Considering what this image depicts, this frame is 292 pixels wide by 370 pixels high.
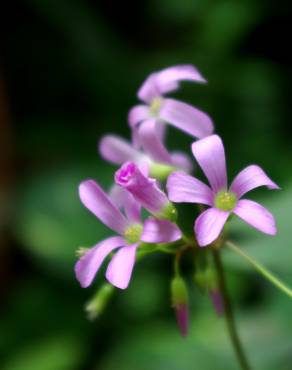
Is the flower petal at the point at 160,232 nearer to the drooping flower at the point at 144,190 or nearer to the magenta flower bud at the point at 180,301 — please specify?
the drooping flower at the point at 144,190

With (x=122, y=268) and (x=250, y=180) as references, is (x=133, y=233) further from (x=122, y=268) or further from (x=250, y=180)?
(x=250, y=180)

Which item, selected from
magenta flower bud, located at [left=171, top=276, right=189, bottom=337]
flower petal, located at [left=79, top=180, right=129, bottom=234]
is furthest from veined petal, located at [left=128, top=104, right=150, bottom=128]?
magenta flower bud, located at [left=171, top=276, right=189, bottom=337]

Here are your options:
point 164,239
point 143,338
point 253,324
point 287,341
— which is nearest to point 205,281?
point 164,239

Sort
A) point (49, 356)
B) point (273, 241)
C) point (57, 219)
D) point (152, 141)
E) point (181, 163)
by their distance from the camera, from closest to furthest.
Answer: point (152, 141), point (181, 163), point (273, 241), point (49, 356), point (57, 219)

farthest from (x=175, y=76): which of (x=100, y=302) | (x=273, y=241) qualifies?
(x=273, y=241)

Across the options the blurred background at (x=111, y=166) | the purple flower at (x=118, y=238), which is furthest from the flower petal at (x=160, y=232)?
the blurred background at (x=111, y=166)

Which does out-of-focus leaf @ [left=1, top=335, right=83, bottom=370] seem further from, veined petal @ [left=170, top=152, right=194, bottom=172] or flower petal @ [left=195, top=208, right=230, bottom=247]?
flower petal @ [left=195, top=208, right=230, bottom=247]
